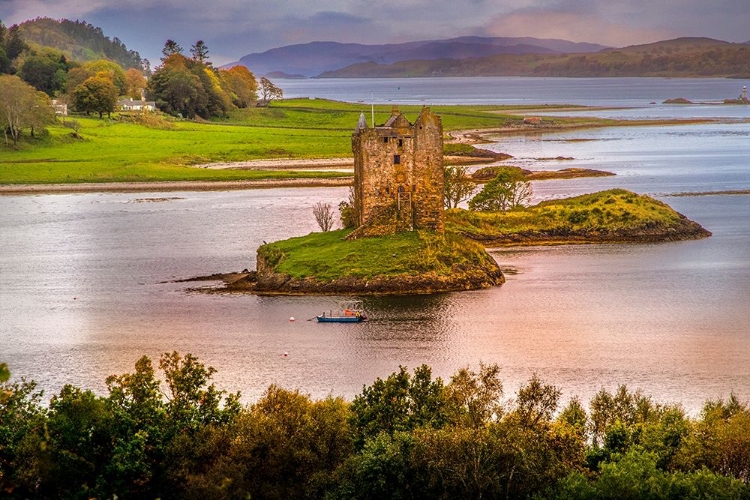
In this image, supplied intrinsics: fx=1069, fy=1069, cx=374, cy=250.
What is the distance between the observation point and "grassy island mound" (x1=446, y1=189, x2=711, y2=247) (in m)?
79.3

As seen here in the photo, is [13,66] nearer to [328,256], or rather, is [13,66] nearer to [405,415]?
[328,256]

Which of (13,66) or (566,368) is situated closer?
(566,368)

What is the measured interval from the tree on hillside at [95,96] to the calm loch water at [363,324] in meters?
72.4

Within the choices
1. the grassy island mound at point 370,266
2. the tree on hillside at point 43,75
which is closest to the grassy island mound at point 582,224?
the grassy island mound at point 370,266

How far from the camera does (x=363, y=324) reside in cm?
5397

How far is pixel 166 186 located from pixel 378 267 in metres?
64.9

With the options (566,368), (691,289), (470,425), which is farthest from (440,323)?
(470,425)

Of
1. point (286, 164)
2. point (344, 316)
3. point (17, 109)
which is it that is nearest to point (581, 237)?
point (344, 316)

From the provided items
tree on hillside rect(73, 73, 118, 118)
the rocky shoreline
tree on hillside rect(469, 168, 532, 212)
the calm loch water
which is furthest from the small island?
tree on hillside rect(73, 73, 118, 118)

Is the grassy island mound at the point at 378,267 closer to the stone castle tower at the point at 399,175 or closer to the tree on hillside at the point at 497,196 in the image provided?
the stone castle tower at the point at 399,175

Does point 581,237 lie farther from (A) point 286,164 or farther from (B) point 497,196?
(A) point 286,164

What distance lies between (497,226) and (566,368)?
115 ft

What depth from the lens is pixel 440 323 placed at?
5400 cm

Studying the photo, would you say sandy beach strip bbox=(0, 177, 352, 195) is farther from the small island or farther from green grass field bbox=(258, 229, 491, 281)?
green grass field bbox=(258, 229, 491, 281)
